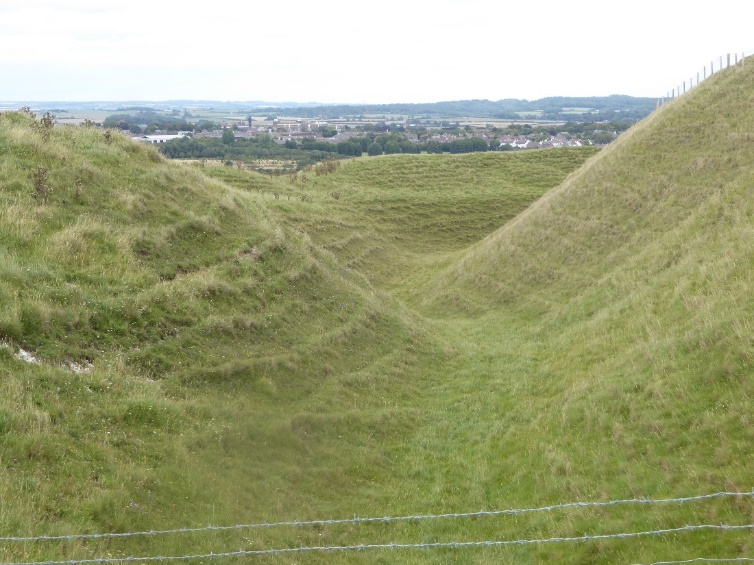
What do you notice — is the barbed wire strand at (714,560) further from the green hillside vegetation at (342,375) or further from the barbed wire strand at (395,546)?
the barbed wire strand at (395,546)

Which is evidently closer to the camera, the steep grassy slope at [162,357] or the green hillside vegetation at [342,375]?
the steep grassy slope at [162,357]

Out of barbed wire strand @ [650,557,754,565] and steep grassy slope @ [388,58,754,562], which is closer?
barbed wire strand @ [650,557,754,565]

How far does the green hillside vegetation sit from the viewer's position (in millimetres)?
10305

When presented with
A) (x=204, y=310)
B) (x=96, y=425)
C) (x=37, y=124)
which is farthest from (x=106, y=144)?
(x=96, y=425)

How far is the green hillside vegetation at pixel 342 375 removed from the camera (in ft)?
33.8

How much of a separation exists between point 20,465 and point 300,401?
7287 mm

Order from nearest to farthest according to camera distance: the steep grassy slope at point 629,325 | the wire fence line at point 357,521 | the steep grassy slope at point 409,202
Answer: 1. the wire fence line at point 357,521
2. the steep grassy slope at point 629,325
3. the steep grassy slope at point 409,202

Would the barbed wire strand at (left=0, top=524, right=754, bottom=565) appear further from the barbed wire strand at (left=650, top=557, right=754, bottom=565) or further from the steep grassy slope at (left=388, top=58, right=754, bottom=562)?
the barbed wire strand at (left=650, top=557, right=754, bottom=565)

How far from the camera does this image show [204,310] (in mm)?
16984

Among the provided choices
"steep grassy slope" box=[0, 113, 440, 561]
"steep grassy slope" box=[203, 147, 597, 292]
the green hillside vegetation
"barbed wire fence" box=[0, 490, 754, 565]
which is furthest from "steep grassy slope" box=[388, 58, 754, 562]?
"steep grassy slope" box=[203, 147, 597, 292]

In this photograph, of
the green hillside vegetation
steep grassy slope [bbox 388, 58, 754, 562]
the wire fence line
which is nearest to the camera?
the wire fence line

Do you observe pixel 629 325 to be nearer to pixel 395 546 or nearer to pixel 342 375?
pixel 342 375

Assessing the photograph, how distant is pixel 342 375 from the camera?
60.0 ft

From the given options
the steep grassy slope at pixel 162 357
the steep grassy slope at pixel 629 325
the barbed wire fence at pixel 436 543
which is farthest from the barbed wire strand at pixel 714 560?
the steep grassy slope at pixel 162 357
